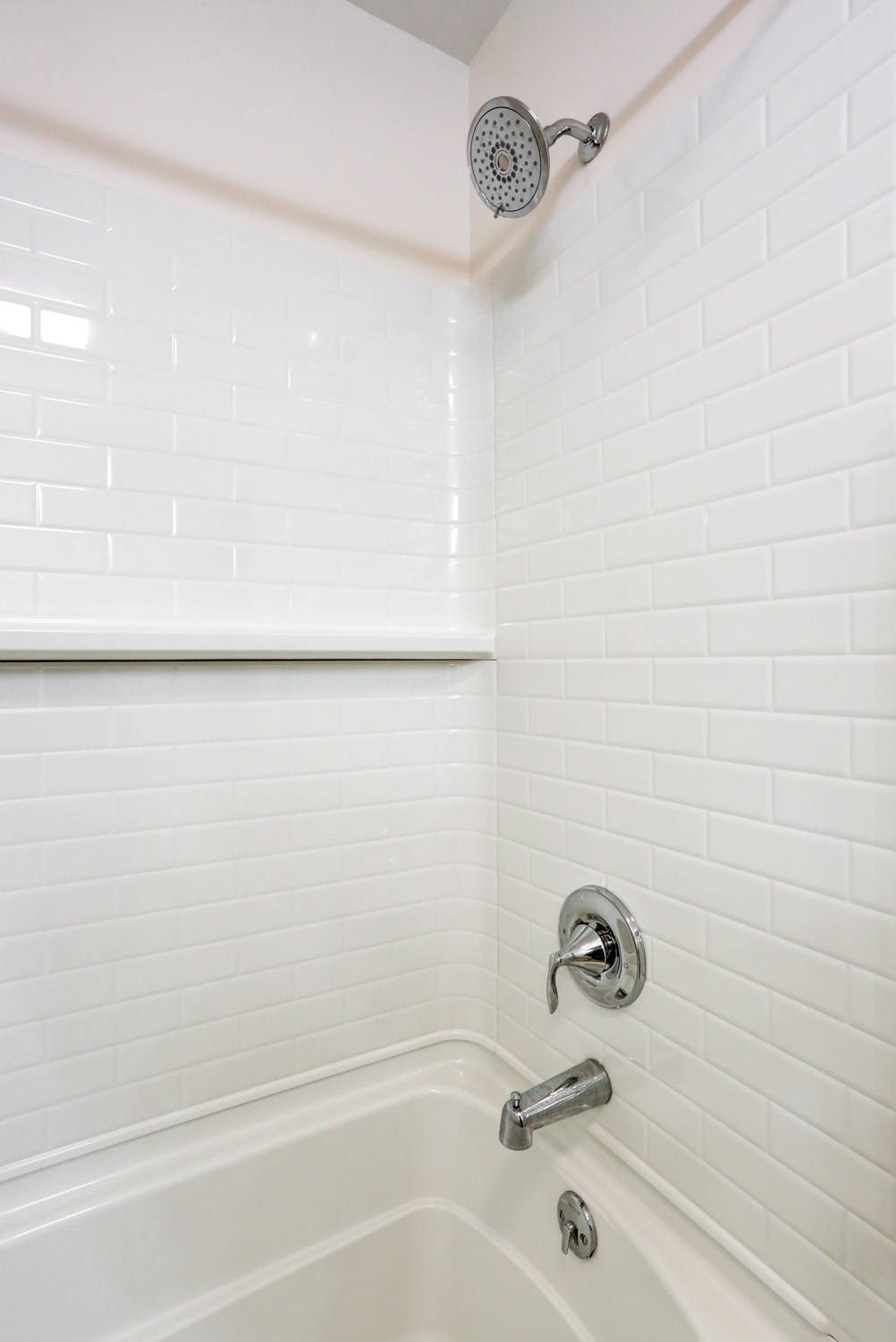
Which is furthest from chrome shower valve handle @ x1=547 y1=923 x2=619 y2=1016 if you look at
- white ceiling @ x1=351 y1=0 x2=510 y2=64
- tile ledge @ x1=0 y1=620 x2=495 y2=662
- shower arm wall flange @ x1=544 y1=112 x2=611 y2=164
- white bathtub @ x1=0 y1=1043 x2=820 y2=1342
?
white ceiling @ x1=351 y1=0 x2=510 y2=64

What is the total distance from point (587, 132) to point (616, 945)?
134 centimetres

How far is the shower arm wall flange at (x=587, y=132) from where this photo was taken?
1108mm

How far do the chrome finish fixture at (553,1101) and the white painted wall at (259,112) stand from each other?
159 centimetres

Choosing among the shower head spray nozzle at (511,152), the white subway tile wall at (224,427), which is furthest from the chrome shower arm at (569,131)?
the white subway tile wall at (224,427)

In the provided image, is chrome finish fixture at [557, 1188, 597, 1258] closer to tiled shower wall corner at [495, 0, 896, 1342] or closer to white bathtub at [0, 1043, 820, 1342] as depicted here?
white bathtub at [0, 1043, 820, 1342]

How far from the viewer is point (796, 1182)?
88cm

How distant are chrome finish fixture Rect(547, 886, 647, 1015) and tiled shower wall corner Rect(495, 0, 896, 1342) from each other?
0.03 metres

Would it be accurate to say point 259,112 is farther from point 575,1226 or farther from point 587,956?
point 575,1226

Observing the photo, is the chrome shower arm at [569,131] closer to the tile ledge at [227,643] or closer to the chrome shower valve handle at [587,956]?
the tile ledge at [227,643]

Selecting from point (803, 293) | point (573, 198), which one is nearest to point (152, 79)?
point (573, 198)

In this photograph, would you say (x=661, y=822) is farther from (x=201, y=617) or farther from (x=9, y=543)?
(x=9, y=543)

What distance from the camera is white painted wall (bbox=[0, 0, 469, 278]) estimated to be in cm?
114

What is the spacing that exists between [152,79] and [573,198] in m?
0.76

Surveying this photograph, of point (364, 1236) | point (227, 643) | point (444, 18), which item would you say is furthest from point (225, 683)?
point (444, 18)
